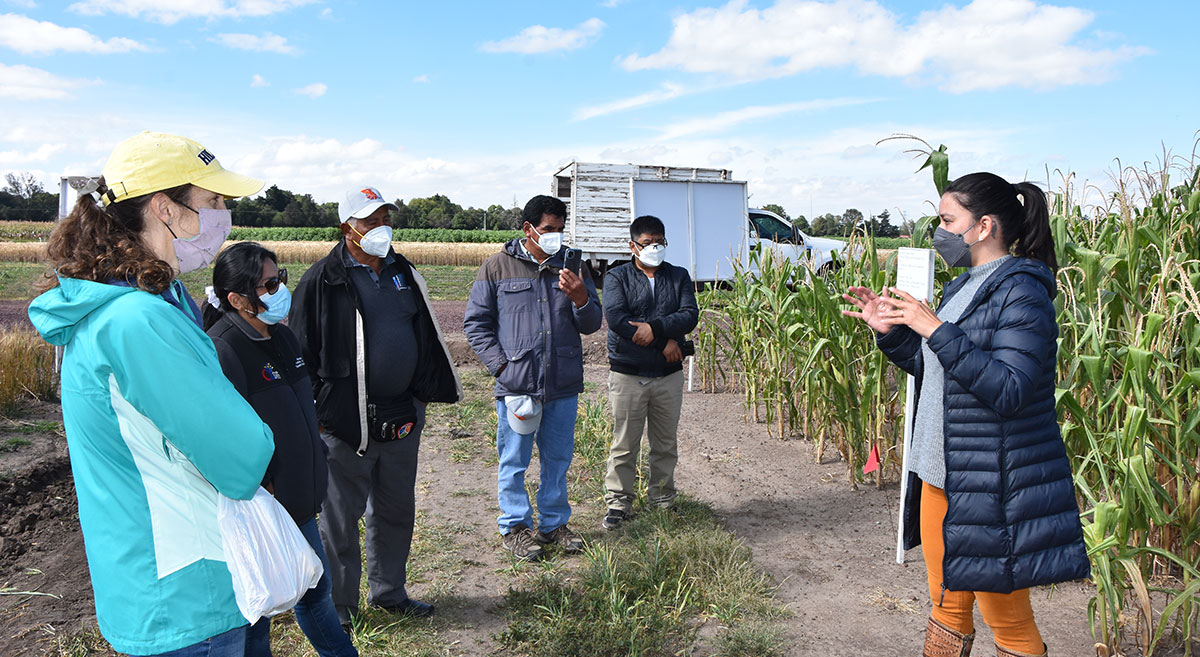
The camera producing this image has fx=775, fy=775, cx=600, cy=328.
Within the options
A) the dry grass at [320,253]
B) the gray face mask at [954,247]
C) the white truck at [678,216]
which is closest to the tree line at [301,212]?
the dry grass at [320,253]

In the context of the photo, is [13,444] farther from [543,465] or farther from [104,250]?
[104,250]

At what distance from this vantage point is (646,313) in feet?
15.0

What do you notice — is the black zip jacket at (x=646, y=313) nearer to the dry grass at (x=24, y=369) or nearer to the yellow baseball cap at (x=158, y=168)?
the yellow baseball cap at (x=158, y=168)

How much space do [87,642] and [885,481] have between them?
14.8 feet

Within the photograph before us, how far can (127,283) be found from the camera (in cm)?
159

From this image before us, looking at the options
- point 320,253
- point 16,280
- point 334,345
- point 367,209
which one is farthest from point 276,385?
point 320,253

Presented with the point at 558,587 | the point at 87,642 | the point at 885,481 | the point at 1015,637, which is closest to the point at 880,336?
the point at 1015,637

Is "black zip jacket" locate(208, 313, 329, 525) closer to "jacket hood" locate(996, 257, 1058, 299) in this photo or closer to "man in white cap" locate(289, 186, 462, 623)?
"man in white cap" locate(289, 186, 462, 623)

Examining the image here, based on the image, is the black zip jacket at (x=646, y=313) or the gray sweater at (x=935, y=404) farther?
the black zip jacket at (x=646, y=313)

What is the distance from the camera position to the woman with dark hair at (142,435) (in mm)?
1517

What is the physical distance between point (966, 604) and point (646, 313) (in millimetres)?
2465

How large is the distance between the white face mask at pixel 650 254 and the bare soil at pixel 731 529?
5.12 feet

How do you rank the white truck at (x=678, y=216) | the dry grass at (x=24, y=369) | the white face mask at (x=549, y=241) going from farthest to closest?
the white truck at (x=678, y=216) → the dry grass at (x=24, y=369) → the white face mask at (x=549, y=241)

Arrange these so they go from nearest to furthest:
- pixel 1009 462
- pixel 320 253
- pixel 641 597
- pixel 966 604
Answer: pixel 1009 462
pixel 966 604
pixel 641 597
pixel 320 253
